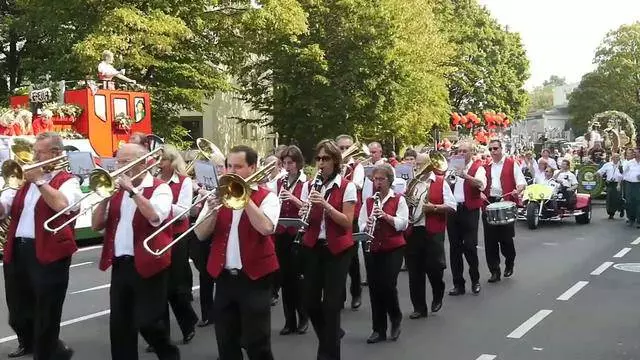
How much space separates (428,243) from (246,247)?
4.15 m

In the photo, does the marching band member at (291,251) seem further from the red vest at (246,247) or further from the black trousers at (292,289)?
the red vest at (246,247)

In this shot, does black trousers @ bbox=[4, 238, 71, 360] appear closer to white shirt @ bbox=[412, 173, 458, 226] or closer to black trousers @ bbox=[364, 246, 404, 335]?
black trousers @ bbox=[364, 246, 404, 335]

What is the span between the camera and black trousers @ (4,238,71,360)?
595 cm

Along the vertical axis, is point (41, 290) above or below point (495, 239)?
above

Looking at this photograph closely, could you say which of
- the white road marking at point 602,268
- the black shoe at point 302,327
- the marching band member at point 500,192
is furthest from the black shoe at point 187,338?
the white road marking at point 602,268

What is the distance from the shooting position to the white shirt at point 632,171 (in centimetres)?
1881

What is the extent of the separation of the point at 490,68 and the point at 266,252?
54770 mm

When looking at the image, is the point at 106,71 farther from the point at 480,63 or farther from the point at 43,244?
the point at 480,63

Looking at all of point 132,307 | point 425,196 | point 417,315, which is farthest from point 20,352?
point 425,196

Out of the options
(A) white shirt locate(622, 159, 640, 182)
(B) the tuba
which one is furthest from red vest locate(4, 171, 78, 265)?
(A) white shirt locate(622, 159, 640, 182)

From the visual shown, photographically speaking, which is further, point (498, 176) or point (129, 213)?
point (498, 176)

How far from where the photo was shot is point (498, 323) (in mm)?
8555

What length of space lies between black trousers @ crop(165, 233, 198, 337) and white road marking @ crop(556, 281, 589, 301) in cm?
460

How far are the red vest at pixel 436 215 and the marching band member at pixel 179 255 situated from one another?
2645 mm
